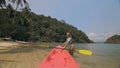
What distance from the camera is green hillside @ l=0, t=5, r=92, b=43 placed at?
51875mm

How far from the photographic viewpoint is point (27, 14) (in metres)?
67.6

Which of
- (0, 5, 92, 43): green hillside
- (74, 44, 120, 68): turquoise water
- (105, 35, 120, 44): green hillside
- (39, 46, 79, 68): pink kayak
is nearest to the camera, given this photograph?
(39, 46, 79, 68): pink kayak

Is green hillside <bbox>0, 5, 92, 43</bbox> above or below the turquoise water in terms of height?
above

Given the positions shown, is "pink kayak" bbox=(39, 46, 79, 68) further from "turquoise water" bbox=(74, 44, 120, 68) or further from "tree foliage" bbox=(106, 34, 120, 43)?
"tree foliage" bbox=(106, 34, 120, 43)

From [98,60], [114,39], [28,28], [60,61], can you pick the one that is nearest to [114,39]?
[114,39]

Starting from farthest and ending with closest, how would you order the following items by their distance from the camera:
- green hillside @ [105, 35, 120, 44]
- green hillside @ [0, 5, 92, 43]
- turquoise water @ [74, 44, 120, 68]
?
green hillside @ [105, 35, 120, 44] < green hillside @ [0, 5, 92, 43] < turquoise water @ [74, 44, 120, 68]

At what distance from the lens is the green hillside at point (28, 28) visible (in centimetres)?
5188

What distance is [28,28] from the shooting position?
67.2 meters

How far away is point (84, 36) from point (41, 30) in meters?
36.7

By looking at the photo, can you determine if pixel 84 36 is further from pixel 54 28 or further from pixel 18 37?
pixel 18 37

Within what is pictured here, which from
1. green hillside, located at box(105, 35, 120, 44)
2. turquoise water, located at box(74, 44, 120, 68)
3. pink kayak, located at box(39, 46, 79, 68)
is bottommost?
turquoise water, located at box(74, 44, 120, 68)

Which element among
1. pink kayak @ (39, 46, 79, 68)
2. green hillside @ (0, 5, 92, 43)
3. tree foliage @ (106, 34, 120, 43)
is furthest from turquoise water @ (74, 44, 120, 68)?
tree foliage @ (106, 34, 120, 43)

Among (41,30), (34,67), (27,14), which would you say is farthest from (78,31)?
(34,67)

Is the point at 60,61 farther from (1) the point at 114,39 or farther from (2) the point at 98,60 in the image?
(1) the point at 114,39
